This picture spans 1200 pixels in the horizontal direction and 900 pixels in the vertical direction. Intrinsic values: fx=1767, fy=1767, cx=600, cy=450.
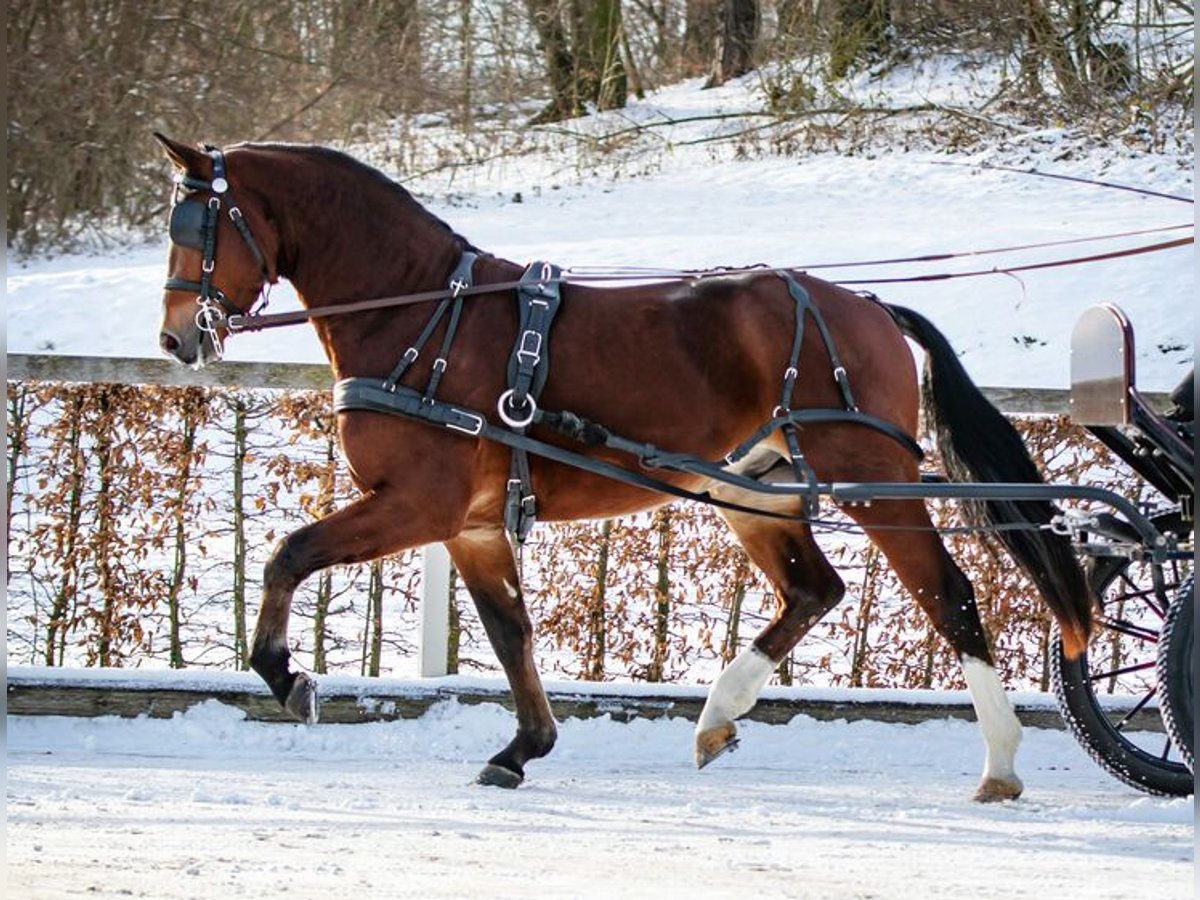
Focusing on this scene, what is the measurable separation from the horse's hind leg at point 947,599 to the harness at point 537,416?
25cm

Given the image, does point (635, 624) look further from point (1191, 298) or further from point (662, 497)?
point (1191, 298)

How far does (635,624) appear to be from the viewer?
7.06m

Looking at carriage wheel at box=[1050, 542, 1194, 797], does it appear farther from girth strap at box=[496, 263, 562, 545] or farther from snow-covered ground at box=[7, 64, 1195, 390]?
snow-covered ground at box=[7, 64, 1195, 390]

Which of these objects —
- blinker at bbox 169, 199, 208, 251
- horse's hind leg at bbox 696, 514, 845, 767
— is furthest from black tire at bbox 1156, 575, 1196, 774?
blinker at bbox 169, 199, 208, 251

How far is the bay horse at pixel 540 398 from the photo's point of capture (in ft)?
17.3

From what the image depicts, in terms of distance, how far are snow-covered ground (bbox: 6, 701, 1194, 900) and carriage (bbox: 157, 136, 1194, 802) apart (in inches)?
12.2

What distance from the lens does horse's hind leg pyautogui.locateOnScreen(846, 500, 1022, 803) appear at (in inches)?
218

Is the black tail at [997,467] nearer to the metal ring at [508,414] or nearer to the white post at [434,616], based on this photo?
the metal ring at [508,414]

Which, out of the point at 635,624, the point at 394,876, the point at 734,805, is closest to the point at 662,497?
the point at 734,805

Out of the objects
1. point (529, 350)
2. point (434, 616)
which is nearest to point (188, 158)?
point (529, 350)

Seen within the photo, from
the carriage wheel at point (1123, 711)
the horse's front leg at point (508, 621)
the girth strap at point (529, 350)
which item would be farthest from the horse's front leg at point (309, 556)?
the carriage wheel at point (1123, 711)

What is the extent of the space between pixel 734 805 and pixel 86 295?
391 inches

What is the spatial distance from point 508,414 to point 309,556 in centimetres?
72

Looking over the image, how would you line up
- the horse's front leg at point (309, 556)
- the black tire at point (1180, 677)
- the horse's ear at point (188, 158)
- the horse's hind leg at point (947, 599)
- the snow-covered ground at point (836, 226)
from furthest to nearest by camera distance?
the snow-covered ground at point (836, 226) < the horse's hind leg at point (947, 599) < the horse's ear at point (188, 158) < the horse's front leg at point (309, 556) < the black tire at point (1180, 677)
